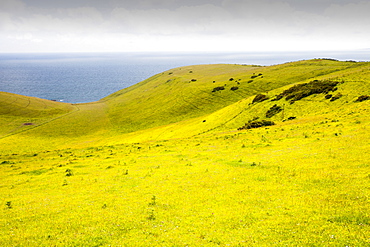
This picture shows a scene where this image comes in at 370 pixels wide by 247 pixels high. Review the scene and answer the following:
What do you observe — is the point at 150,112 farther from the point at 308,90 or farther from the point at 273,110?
the point at 308,90

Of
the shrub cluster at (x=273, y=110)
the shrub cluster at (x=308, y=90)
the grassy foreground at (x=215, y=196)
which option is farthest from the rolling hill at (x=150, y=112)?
the grassy foreground at (x=215, y=196)

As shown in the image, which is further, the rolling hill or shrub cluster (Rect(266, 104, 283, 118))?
the rolling hill

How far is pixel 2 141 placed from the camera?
2842 inches

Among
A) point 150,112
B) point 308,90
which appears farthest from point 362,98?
point 150,112

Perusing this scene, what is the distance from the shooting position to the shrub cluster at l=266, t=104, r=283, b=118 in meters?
51.2

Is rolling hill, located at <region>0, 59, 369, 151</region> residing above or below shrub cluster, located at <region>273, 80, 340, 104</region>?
below

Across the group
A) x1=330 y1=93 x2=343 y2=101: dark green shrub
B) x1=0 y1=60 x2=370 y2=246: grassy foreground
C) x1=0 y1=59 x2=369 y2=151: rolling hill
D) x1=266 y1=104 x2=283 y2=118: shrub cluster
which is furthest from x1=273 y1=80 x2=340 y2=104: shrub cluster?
x1=0 y1=60 x2=370 y2=246: grassy foreground

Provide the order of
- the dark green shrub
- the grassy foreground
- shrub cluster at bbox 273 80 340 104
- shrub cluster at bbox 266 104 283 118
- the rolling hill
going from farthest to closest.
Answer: the rolling hill, shrub cluster at bbox 273 80 340 104, shrub cluster at bbox 266 104 283 118, the dark green shrub, the grassy foreground

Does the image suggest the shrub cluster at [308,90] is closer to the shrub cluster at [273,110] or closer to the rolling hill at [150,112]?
the shrub cluster at [273,110]

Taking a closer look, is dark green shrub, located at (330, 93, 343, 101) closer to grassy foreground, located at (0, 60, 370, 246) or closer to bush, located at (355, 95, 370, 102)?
bush, located at (355, 95, 370, 102)

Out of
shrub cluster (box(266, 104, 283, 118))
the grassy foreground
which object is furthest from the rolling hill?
the grassy foreground

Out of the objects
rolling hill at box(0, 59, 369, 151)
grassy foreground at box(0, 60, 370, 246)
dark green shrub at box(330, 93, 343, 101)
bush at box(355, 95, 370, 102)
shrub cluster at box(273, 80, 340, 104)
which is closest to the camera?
grassy foreground at box(0, 60, 370, 246)

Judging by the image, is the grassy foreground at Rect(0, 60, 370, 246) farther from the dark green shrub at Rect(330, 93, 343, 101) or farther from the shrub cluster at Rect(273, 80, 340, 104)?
the shrub cluster at Rect(273, 80, 340, 104)

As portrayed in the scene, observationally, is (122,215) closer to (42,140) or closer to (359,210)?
(359,210)
